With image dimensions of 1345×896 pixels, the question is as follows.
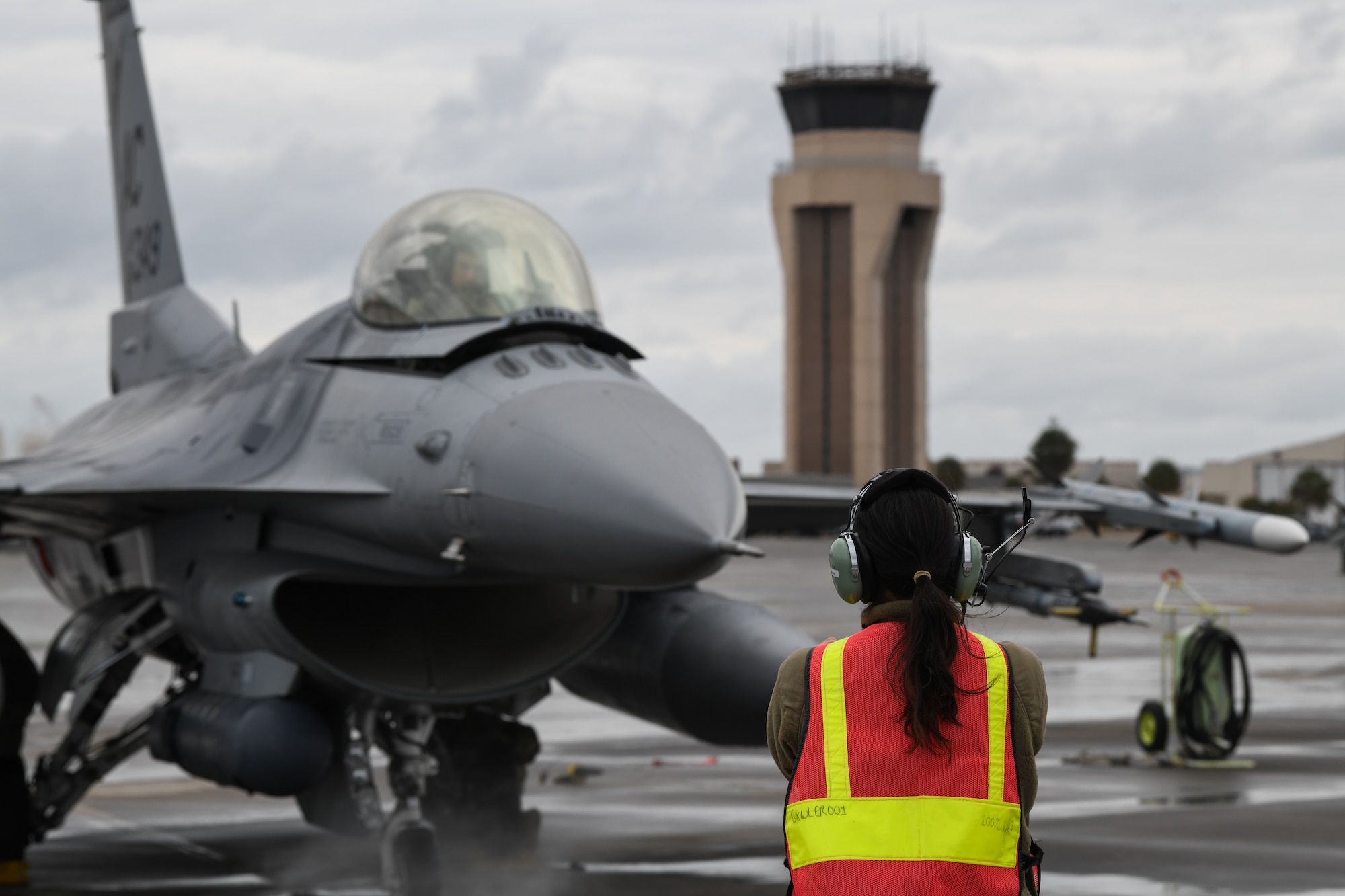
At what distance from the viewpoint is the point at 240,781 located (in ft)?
26.8

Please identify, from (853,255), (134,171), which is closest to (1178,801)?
(134,171)

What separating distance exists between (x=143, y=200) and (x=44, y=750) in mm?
5034

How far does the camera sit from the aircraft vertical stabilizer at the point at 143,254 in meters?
11.8

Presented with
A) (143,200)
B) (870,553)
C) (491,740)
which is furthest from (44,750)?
(870,553)

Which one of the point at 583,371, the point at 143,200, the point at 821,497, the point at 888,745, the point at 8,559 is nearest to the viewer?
the point at 888,745

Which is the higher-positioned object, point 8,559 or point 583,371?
point 583,371

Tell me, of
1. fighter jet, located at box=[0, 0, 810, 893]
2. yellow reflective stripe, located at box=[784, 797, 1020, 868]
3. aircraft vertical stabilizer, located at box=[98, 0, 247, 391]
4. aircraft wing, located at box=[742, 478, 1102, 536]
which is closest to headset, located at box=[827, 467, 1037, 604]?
yellow reflective stripe, located at box=[784, 797, 1020, 868]

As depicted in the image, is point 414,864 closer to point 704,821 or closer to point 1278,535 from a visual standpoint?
point 704,821

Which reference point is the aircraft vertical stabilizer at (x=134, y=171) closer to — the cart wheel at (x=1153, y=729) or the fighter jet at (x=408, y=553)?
the fighter jet at (x=408, y=553)

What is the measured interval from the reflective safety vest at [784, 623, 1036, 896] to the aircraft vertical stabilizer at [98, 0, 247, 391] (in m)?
8.84

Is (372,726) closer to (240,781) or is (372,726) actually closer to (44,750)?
(240,781)

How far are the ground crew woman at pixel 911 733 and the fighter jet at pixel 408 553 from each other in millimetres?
3815

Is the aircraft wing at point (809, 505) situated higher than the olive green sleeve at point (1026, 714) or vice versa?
the olive green sleeve at point (1026, 714)

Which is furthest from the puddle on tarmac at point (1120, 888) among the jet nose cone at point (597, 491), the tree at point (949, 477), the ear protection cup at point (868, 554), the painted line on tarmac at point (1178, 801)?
the ear protection cup at point (868, 554)
